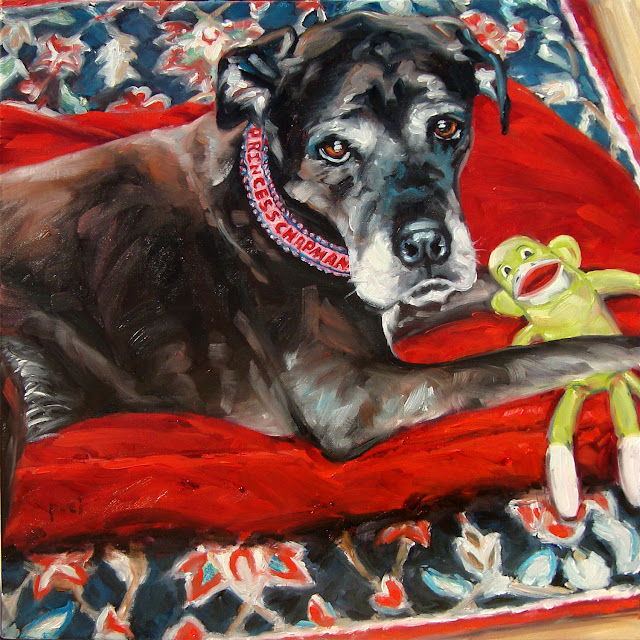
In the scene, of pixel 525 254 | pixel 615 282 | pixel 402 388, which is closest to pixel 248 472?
pixel 402 388

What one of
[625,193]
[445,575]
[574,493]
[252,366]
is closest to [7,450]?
[252,366]

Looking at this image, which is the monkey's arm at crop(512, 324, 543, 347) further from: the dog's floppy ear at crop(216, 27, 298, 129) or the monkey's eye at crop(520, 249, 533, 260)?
the dog's floppy ear at crop(216, 27, 298, 129)

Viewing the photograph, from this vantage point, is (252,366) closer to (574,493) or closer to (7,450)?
(7,450)

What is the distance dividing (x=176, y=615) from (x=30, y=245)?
3.06ft

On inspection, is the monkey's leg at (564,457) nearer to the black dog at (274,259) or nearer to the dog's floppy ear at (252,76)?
the black dog at (274,259)

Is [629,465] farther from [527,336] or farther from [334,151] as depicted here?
[334,151]

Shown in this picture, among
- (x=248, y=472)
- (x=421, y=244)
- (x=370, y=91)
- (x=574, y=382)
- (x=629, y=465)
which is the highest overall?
(x=370, y=91)

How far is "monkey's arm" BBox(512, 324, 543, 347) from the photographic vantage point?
1.39 meters

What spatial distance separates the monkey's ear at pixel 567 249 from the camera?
4.69 feet

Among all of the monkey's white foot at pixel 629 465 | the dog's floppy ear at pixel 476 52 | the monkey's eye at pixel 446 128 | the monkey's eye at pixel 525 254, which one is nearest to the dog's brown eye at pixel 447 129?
the monkey's eye at pixel 446 128

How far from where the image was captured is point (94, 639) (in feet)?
4.40

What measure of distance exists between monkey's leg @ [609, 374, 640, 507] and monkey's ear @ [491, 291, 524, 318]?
270 millimetres

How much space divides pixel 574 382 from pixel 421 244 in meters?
0.49

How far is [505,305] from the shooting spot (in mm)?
1412
